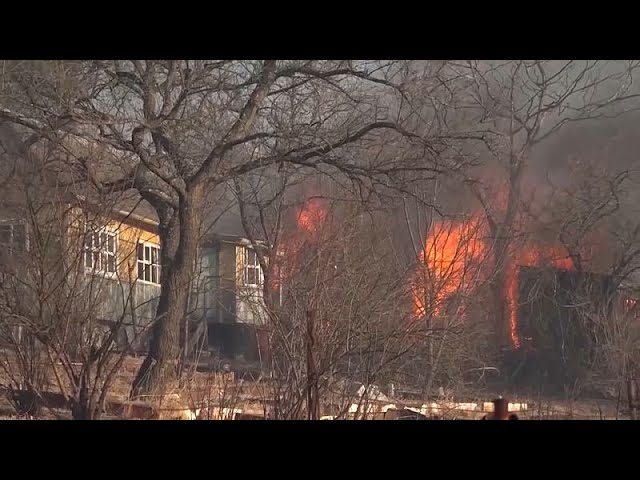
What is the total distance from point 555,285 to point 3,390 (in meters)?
9.47

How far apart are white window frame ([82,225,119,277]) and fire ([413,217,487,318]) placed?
3.82 meters

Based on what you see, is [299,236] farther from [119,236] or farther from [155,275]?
[119,236]

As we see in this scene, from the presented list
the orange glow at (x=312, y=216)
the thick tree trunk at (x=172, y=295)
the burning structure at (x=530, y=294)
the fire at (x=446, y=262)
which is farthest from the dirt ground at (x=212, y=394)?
the orange glow at (x=312, y=216)

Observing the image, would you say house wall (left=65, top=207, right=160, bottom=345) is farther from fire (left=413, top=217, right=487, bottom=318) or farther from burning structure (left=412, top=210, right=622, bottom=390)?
burning structure (left=412, top=210, right=622, bottom=390)

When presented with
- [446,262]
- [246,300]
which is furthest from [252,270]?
[446,262]

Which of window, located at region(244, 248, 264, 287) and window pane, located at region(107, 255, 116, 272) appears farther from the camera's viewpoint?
window, located at region(244, 248, 264, 287)

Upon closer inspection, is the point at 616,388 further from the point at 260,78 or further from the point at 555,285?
the point at 260,78

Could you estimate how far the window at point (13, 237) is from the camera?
349 inches

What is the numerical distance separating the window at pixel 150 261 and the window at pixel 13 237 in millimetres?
2092

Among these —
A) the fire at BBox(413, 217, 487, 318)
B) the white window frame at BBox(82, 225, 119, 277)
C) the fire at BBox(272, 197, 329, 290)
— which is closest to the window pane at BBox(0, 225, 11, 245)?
the white window frame at BBox(82, 225, 119, 277)

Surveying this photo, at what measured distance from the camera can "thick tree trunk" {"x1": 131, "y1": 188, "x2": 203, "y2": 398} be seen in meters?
9.70

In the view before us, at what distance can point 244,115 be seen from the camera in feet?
40.4

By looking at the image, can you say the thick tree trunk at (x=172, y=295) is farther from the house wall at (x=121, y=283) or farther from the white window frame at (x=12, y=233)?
the white window frame at (x=12, y=233)
